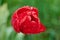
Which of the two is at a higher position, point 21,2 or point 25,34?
point 21,2

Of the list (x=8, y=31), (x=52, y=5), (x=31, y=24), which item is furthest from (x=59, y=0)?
(x=8, y=31)

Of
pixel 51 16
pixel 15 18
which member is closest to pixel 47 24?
pixel 51 16

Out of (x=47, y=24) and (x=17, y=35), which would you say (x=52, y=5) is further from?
(x=17, y=35)
